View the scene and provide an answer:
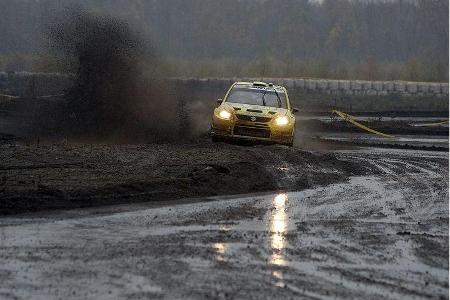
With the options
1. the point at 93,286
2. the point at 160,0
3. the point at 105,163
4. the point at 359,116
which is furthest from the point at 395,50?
the point at 93,286

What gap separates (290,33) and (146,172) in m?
66.8

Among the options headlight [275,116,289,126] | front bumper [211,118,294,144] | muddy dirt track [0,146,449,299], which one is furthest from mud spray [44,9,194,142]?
muddy dirt track [0,146,449,299]

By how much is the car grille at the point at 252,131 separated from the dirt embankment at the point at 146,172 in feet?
1.05

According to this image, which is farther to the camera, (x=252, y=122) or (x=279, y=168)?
(x=252, y=122)

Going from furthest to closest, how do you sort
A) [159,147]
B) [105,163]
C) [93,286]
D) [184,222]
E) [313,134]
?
[313,134] → [159,147] → [105,163] → [184,222] → [93,286]

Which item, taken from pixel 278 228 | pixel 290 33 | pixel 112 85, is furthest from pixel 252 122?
pixel 290 33

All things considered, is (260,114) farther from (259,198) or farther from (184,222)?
(184,222)

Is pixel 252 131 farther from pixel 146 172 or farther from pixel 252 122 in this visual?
pixel 146 172

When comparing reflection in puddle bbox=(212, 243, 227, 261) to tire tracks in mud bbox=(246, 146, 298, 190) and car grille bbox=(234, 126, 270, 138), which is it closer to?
tire tracks in mud bbox=(246, 146, 298, 190)

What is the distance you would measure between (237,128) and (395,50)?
61.8 metres

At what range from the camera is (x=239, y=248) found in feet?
32.5

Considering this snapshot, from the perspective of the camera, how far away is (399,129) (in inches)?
1323

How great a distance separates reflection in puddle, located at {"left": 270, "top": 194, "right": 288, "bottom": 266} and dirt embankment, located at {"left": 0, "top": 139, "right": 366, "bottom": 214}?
1.22 m

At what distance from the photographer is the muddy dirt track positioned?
807 cm
